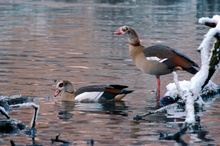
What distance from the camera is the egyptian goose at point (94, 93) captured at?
14844mm

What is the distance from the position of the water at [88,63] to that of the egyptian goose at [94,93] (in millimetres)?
182

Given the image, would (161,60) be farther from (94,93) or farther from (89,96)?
(89,96)

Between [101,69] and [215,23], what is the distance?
816cm

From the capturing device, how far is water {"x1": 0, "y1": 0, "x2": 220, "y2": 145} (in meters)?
11.7

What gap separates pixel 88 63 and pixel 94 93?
19.1 feet

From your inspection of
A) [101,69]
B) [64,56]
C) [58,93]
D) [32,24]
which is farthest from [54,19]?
[58,93]

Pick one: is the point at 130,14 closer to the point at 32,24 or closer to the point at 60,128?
the point at 32,24

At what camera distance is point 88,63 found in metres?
20.6

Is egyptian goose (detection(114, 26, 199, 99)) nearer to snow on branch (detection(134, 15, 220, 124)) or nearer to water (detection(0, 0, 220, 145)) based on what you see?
water (detection(0, 0, 220, 145))

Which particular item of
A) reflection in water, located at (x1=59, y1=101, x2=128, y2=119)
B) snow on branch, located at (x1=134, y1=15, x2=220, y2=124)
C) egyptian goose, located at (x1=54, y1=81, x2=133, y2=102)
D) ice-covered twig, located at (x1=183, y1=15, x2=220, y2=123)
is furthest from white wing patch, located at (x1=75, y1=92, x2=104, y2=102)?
ice-covered twig, located at (x1=183, y1=15, x2=220, y2=123)

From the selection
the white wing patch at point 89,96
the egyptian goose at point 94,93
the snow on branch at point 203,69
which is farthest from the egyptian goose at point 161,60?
the snow on branch at point 203,69

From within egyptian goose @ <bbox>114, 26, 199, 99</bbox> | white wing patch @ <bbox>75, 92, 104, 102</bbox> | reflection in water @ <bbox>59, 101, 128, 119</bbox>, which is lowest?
reflection in water @ <bbox>59, 101, 128, 119</bbox>

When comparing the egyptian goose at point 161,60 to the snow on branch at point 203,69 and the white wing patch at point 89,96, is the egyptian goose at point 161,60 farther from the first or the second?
the snow on branch at point 203,69

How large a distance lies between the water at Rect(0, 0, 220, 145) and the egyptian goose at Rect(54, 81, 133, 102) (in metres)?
0.18
